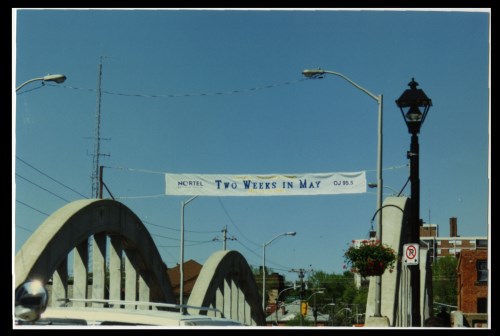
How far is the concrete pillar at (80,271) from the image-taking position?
1050 inches

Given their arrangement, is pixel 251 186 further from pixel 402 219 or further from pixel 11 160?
pixel 11 160

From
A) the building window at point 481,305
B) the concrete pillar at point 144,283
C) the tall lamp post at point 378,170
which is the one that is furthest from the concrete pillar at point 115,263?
the building window at point 481,305

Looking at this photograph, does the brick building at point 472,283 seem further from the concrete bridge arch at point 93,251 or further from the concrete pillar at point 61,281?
the concrete pillar at point 61,281

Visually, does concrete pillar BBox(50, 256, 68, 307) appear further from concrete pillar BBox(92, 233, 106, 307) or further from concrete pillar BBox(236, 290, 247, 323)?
concrete pillar BBox(236, 290, 247, 323)

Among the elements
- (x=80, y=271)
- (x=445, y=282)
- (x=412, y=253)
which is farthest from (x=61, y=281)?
(x=445, y=282)

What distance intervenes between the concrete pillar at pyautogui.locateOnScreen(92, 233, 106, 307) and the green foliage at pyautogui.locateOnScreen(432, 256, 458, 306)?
6545 centimetres

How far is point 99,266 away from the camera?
29.8 meters

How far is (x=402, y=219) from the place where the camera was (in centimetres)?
2964

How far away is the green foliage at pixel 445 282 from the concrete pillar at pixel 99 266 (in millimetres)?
65448

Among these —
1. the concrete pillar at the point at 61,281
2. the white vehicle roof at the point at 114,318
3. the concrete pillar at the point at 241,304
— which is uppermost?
the concrete pillar at the point at 61,281

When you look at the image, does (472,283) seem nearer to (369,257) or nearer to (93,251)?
(93,251)

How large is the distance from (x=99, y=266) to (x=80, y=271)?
2538mm
